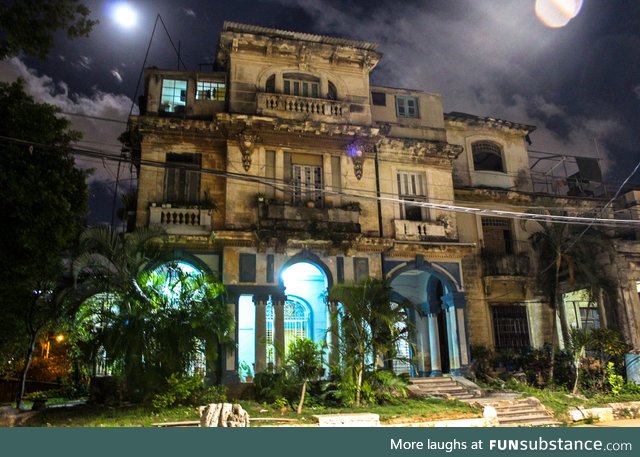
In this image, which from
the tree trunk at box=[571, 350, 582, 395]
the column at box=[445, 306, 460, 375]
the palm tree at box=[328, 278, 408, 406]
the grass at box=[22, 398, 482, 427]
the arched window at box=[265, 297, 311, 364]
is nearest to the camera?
the grass at box=[22, 398, 482, 427]

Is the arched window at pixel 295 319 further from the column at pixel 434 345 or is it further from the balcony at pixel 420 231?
the column at pixel 434 345

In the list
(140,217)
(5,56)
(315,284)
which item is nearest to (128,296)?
(140,217)

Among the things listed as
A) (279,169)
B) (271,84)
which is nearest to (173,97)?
(271,84)

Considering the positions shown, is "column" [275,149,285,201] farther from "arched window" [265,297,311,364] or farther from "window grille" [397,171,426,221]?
"window grille" [397,171,426,221]

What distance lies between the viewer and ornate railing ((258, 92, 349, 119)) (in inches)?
788

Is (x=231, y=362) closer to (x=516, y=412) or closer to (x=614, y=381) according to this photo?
(x=516, y=412)

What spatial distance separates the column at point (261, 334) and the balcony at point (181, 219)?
10.2 ft

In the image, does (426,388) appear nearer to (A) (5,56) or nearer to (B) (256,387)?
(B) (256,387)

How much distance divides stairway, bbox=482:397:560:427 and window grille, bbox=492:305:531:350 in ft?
19.7

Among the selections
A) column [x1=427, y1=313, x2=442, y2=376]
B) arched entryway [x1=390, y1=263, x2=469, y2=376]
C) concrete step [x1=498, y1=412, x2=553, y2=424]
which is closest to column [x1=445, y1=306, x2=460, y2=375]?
arched entryway [x1=390, y1=263, x2=469, y2=376]

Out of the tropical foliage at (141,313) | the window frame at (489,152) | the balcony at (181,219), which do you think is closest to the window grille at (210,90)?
the balcony at (181,219)

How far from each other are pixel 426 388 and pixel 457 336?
2740 mm

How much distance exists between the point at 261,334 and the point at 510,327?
36.2 ft

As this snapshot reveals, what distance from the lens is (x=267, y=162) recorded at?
64.9 ft
